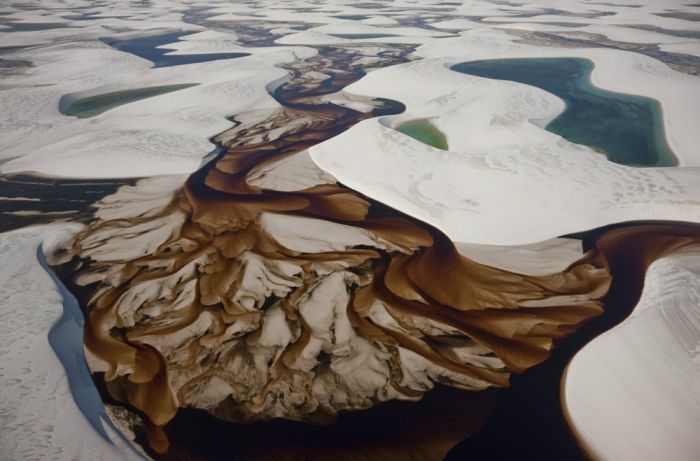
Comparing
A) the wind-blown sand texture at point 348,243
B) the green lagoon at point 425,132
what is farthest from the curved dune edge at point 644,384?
the green lagoon at point 425,132

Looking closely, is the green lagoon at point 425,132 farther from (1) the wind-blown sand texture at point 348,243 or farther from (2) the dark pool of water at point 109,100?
(2) the dark pool of water at point 109,100

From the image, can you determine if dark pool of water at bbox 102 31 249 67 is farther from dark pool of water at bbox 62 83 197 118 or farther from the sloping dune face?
the sloping dune face

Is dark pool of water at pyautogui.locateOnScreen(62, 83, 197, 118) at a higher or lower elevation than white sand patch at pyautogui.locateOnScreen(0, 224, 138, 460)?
lower

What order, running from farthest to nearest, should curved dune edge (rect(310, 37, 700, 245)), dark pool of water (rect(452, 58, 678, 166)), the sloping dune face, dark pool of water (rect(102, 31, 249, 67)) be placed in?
dark pool of water (rect(102, 31, 249, 67))
dark pool of water (rect(452, 58, 678, 166))
curved dune edge (rect(310, 37, 700, 245))
the sloping dune face

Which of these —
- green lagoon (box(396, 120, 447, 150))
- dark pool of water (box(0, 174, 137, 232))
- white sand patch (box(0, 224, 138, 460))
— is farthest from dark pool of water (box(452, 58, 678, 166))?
dark pool of water (box(0, 174, 137, 232))

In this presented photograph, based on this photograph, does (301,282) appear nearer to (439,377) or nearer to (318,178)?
(439,377)

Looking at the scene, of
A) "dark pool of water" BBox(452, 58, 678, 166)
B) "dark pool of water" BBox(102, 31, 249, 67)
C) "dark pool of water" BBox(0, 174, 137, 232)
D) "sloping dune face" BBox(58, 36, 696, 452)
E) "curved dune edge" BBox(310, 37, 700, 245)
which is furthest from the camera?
"dark pool of water" BBox(102, 31, 249, 67)

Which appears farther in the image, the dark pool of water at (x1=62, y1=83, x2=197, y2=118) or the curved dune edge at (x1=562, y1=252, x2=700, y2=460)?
the dark pool of water at (x1=62, y1=83, x2=197, y2=118)
